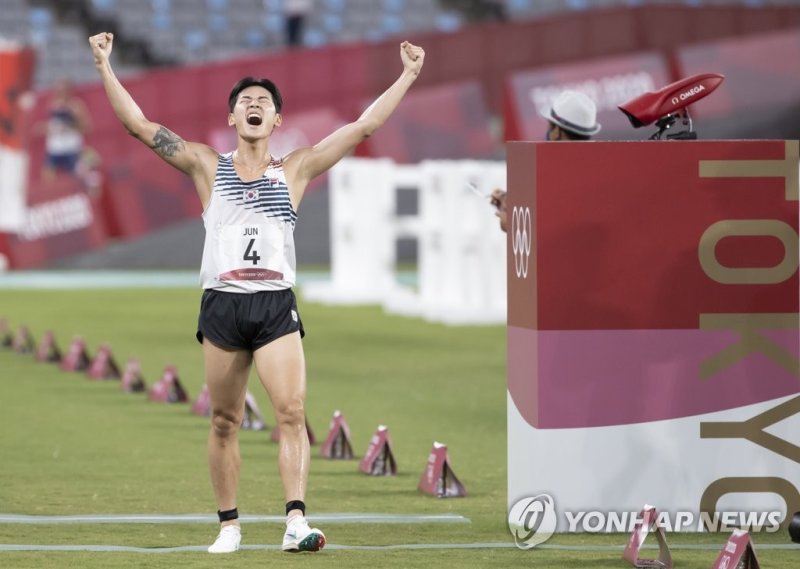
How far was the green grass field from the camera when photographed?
743cm

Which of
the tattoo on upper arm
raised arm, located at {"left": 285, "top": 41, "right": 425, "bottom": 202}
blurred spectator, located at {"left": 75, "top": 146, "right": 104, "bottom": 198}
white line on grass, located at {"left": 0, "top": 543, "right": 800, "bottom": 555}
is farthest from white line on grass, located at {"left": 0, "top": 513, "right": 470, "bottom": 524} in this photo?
blurred spectator, located at {"left": 75, "top": 146, "right": 104, "bottom": 198}

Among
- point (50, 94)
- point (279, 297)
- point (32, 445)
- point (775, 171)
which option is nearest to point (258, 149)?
point (279, 297)

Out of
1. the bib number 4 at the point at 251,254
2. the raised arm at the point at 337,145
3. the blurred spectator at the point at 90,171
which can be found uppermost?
the blurred spectator at the point at 90,171

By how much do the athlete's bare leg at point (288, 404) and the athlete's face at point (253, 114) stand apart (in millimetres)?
830

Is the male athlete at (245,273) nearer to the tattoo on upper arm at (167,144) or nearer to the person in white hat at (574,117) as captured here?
the tattoo on upper arm at (167,144)

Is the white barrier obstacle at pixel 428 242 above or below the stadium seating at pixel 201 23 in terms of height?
below

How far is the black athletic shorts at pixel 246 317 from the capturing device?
7.44 meters

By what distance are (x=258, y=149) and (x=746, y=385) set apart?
2.31 m

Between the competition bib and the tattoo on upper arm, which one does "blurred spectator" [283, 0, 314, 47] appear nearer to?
the tattoo on upper arm

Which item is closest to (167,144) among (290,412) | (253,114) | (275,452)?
(253,114)

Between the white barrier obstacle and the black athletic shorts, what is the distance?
1094 cm

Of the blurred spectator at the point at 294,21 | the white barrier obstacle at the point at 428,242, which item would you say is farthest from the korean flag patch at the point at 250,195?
the blurred spectator at the point at 294,21

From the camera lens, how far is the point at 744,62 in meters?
30.8

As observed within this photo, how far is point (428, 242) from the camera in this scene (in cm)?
2125
